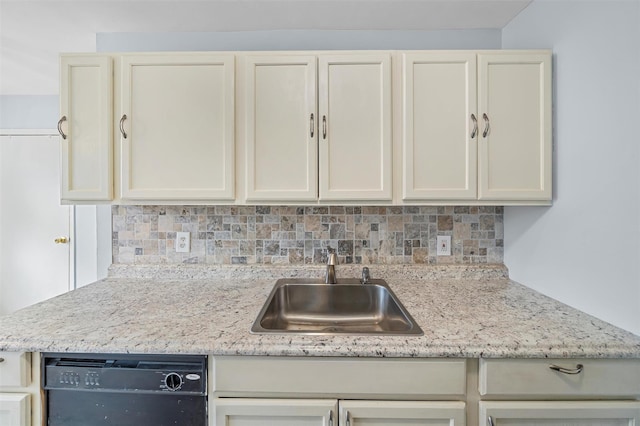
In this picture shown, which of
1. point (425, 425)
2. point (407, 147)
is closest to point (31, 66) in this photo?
point (407, 147)

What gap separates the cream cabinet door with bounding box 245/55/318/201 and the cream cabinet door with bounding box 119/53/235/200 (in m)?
0.10

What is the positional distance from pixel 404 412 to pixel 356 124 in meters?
1.10

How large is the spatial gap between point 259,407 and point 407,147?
114 cm

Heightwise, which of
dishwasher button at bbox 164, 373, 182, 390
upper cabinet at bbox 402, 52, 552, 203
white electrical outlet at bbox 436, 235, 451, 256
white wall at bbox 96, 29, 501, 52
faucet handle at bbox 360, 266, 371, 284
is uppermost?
white wall at bbox 96, 29, 501, 52

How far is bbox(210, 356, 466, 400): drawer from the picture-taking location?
94cm

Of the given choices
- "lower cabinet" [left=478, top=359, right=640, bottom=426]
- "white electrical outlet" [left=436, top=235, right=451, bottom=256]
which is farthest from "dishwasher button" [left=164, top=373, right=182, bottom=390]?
"white electrical outlet" [left=436, top=235, right=451, bottom=256]

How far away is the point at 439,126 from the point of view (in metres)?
1.36

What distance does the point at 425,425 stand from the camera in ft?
3.12

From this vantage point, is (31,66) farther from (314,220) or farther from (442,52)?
(442,52)

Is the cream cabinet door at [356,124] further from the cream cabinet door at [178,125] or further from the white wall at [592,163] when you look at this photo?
the white wall at [592,163]

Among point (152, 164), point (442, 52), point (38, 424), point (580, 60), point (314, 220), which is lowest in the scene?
point (38, 424)

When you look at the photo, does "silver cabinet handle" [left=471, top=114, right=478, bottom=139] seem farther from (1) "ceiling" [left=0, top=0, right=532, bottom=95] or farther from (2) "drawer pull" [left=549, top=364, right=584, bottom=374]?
(2) "drawer pull" [left=549, top=364, right=584, bottom=374]

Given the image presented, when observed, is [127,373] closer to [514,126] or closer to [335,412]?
[335,412]

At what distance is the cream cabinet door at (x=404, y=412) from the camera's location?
0.94 m
